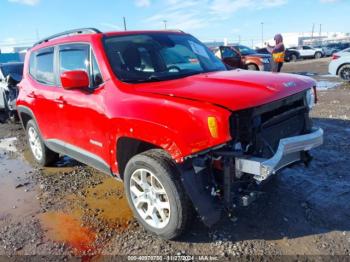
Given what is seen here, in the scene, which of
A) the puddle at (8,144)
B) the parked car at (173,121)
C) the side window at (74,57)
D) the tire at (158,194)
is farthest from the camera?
the puddle at (8,144)

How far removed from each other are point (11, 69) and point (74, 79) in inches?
289

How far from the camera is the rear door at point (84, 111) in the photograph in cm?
389

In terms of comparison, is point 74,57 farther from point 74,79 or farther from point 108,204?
point 108,204

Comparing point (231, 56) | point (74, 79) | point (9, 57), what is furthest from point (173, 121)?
point (9, 57)

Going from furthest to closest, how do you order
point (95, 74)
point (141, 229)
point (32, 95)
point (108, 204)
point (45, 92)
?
point (32, 95) → point (45, 92) → point (108, 204) → point (95, 74) → point (141, 229)

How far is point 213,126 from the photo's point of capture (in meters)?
2.83

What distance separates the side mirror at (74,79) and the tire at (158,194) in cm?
100

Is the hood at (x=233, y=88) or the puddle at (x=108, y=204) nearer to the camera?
the hood at (x=233, y=88)

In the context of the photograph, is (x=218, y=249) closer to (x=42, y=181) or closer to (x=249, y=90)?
(x=249, y=90)

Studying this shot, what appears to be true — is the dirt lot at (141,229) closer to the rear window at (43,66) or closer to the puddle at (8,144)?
the rear window at (43,66)

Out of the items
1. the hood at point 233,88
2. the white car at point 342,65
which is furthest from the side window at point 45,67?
the white car at point 342,65

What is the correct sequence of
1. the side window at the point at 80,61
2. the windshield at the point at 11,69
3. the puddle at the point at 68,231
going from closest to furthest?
the puddle at the point at 68,231 → the side window at the point at 80,61 → the windshield at the point at 11,69

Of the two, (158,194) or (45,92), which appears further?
(45,92)

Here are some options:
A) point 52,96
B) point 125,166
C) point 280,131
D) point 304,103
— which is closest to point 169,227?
point 125,166
